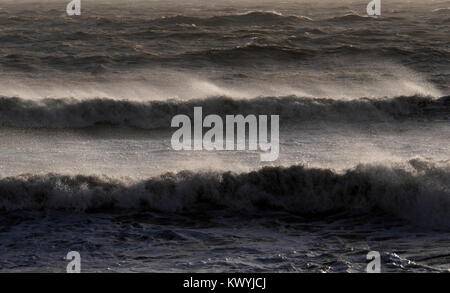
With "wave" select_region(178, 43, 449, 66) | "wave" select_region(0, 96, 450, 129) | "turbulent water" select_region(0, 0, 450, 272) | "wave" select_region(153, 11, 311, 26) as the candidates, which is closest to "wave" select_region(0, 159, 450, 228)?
"turbulent water" select_region(0, 0, 450, 272)

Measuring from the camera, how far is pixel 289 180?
1203cm

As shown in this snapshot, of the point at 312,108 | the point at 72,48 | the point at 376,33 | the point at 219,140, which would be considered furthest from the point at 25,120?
the point at 376,33

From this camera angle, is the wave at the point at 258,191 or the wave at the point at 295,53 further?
the wave at the point at 295,53

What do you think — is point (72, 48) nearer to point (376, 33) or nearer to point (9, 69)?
point (9, 69)

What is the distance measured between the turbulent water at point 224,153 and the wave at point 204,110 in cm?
5

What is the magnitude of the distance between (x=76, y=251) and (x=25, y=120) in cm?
1004

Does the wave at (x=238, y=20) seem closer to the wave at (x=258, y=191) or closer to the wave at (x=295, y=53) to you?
the wave at (x=295, y=53)

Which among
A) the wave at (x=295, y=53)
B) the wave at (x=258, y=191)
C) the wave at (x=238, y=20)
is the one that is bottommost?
the wave at (x=258, y=191)

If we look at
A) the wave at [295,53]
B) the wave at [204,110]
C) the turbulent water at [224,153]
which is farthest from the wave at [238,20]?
the wave at [204,110]

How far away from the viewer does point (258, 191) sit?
11.8 meters

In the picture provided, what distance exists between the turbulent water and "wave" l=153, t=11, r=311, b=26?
176cm

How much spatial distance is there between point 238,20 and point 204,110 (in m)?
16.5

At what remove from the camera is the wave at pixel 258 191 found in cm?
1129
